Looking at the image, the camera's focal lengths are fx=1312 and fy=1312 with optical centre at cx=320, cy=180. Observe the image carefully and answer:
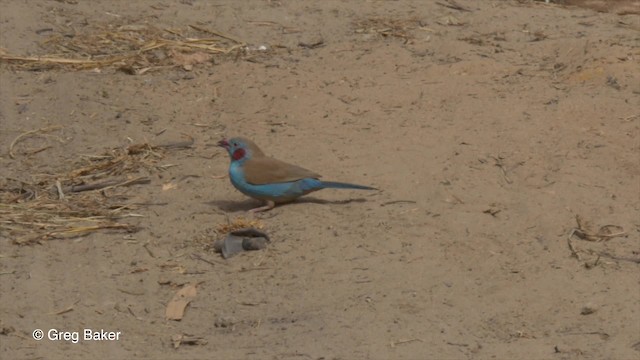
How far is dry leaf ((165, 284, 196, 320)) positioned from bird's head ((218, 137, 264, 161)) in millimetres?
1148

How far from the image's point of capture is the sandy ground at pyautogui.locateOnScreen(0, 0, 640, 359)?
582 centimetres

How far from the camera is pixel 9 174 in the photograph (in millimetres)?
7754

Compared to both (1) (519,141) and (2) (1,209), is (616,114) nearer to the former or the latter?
(1) (519,141)

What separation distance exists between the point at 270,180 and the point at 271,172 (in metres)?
0.06

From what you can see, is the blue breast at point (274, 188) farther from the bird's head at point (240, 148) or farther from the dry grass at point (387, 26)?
the dry grass at point (387, 26)

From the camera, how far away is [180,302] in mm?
6078

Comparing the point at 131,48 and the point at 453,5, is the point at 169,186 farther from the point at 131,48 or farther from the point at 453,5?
the point at 453,5

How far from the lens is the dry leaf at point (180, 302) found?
597 centimetres

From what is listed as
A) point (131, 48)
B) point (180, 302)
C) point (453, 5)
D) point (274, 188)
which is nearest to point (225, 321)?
point (180, 302)

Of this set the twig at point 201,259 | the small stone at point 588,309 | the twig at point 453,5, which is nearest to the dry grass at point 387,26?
the twig at point 453,5

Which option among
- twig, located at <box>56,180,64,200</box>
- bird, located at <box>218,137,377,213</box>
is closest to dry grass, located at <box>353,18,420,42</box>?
bird, located at <box>218,137,377,213</box>

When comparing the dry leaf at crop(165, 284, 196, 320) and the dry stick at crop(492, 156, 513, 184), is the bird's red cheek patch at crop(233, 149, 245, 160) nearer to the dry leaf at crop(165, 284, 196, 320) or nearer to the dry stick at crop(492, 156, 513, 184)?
the dry leaf at crop(165, 284, 196, 320)

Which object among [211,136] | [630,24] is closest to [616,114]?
[630,24]

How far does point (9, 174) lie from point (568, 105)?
335 centimetres
